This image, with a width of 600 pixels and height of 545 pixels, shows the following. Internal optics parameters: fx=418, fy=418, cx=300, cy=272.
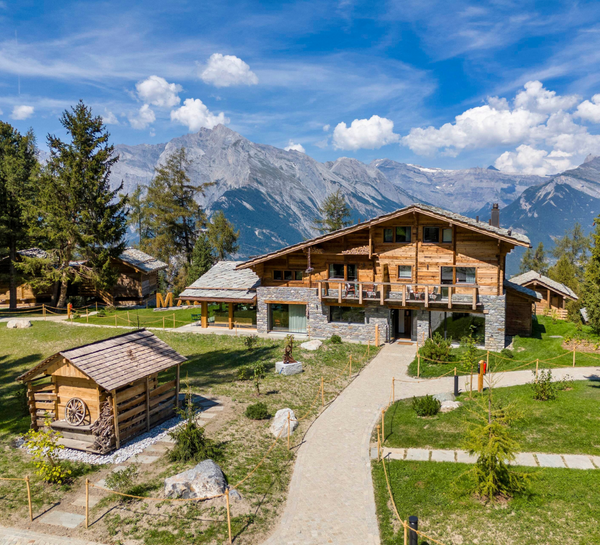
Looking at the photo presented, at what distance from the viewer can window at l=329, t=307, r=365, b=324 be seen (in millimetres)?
30672

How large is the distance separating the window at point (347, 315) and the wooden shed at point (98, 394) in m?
16.9

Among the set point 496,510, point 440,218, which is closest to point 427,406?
point 496,510

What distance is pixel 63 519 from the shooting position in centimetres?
1070

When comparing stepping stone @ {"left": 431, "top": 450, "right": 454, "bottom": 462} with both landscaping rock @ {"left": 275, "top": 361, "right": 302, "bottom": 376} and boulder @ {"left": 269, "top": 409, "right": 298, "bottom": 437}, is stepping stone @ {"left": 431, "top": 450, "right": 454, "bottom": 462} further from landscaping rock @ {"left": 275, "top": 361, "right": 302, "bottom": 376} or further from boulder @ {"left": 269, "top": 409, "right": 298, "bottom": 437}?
landscaping rock @ {"left": 275, "top": 361, "right": 302, "bottom": 376}

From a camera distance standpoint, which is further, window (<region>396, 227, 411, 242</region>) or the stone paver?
window (<region>396, 227, 411, 242</region>)

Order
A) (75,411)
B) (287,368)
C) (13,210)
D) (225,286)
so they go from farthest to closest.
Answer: (13,210) < (225,286) < (287,368) < (75,411)

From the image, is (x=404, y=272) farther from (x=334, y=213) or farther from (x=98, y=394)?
(x=334, y=213)

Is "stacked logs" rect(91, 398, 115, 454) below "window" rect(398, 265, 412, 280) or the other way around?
below

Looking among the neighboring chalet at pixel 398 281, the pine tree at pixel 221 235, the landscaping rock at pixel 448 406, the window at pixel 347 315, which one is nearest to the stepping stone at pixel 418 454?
the landscaping rock at pixel 448 406

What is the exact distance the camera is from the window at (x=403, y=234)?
2912cm

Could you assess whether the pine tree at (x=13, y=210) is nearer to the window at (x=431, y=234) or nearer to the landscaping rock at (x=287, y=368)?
the landscaping rock at (x=287, y=368)

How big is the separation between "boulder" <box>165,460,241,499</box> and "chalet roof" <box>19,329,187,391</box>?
3873 millimetres

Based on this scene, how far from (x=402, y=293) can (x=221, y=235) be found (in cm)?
3564

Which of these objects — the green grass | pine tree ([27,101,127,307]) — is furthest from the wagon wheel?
pine tree ([27,101,127,307])
